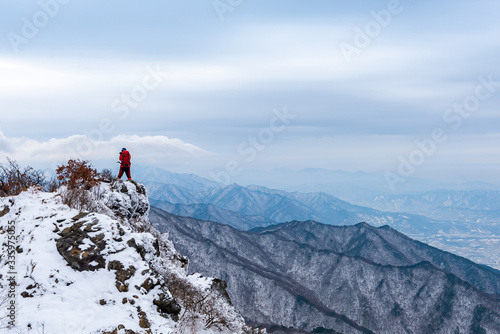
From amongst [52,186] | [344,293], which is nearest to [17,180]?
[52,186]

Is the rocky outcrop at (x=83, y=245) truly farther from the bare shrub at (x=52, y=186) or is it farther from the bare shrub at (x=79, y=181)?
the bare shrub at (x=52, y=186)

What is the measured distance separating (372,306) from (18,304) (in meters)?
152

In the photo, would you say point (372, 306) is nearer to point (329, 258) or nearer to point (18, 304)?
point (329, 258)

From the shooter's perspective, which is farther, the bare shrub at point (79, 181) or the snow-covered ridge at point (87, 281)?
the bare shrub at point (79, 181)

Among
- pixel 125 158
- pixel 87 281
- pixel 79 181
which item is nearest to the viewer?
pixel 87 281

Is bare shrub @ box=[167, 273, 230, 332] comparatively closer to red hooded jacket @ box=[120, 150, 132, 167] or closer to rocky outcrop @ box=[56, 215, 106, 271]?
rocky outcrop @ box=[56, 215, 106, 271]

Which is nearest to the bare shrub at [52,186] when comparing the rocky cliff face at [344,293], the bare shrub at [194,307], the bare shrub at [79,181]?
the bare shrub at [79,181]

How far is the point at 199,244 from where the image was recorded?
159375 millimetres

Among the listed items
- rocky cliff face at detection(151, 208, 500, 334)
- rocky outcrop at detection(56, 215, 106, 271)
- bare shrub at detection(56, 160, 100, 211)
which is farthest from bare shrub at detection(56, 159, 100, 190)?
rocky cliff face at detection(151, 208, 500, 334)

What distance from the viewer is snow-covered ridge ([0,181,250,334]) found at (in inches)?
451

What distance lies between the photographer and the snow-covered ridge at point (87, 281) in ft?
37.6

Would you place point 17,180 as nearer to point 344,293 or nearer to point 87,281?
point 87,281

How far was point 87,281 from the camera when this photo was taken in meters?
12.8

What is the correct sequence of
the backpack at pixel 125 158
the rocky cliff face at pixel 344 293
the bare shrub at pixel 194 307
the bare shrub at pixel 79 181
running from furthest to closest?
the rocky cliff face at pixel 344 293
the backpack at pixel 125 158
the bare shrub at pixel 79 181
the bare shrub at pixel 194 307
